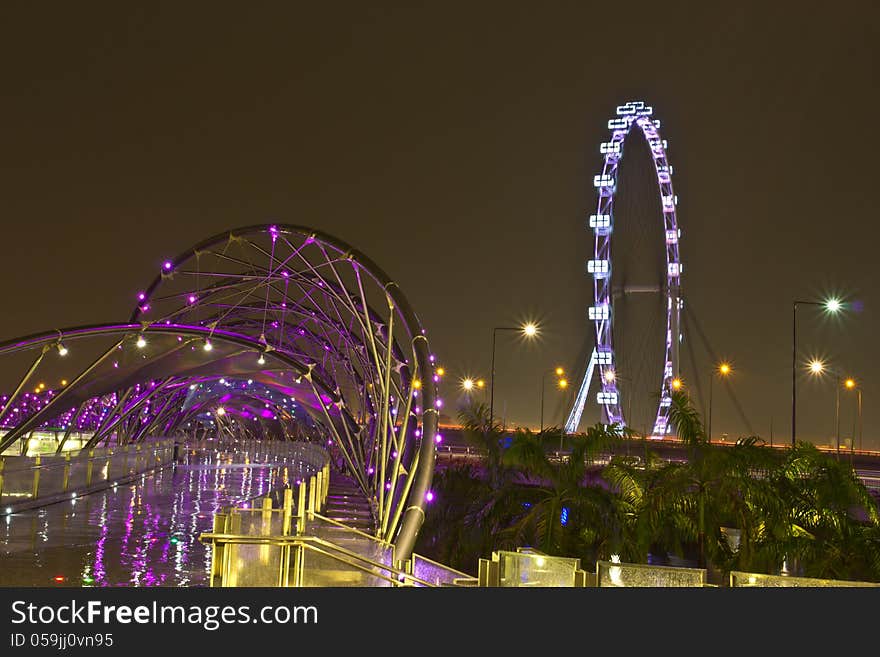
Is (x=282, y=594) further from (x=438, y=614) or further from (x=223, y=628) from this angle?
(x=438, y=614)

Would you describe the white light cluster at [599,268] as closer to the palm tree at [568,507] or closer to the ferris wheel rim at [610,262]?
the ferris wheel rim at [610,262]

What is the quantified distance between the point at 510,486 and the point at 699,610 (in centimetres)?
2796

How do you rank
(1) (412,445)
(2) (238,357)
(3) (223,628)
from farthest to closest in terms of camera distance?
(2) (238,357) → (1) (412,445) → (3) (223,628)

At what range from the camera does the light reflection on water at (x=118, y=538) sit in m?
13.9

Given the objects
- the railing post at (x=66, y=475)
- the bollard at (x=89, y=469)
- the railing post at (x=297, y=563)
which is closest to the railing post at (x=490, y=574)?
the railing post at (x=297, y=563)

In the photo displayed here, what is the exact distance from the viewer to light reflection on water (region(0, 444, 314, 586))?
13.9 meters

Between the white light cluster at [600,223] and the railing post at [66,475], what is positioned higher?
the white light cluster at [600,223]

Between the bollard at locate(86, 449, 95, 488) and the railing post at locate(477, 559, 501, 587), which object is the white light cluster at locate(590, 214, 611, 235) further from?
the railing post at locate(477, 559, 501, 587)

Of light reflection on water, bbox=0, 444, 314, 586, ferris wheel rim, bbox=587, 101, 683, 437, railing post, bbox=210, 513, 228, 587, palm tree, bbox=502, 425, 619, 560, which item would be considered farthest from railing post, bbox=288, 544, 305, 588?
ferris wheel rim, bbox=587, 101, 683, 437

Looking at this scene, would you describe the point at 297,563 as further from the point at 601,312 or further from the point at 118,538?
A: the point at 601,312

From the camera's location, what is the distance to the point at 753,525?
26438mm

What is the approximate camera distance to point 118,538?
1842 centimetres

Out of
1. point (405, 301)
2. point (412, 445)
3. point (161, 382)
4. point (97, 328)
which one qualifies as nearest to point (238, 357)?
point (161, 382)

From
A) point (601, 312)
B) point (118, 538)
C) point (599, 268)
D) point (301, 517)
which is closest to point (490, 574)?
point (301, 517)
